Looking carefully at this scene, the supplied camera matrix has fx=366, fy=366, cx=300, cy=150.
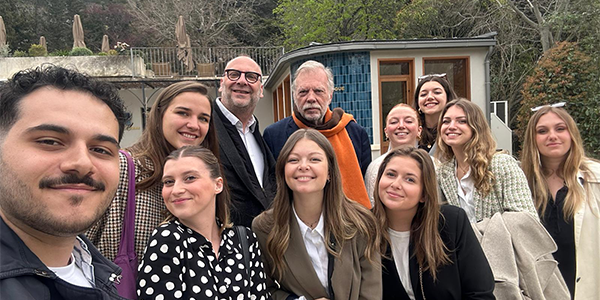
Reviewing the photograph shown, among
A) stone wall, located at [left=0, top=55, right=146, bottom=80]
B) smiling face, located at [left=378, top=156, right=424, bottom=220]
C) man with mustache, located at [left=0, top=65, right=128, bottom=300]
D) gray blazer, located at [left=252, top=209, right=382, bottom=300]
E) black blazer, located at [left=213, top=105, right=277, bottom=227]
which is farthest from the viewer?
stone wall, located at [left=0, top=55, right=146, bottom=80]

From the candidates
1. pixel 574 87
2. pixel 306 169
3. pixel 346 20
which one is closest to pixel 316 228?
pixel 306 169

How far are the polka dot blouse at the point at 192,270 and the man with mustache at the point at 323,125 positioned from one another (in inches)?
58.1

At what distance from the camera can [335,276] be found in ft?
Result: 7.16

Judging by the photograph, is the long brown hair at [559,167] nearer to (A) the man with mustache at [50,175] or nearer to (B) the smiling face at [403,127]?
(B) the smiling face at [403,127]

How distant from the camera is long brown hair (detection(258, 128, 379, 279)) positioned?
7.38 feet

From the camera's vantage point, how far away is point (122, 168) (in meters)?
1.82

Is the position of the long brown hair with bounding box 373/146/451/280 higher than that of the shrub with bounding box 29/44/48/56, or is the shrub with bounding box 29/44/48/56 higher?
the shrub with bounding box 29/44/48/56

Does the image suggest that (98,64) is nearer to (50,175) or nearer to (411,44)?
(411,44)

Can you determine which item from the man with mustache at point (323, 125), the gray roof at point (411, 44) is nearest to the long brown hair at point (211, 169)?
A: the man with mustache at point (323, 125)

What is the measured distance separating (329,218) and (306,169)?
35 centimetres

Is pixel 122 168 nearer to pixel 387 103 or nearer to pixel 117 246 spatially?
pixel 117 246

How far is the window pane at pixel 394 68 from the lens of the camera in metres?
9.77

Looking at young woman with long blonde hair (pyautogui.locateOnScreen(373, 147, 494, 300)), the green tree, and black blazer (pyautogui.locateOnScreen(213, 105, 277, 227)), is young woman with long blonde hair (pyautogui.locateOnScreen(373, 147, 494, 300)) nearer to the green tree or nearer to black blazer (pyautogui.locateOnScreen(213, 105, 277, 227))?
black blazer (pyautogui.locateOnScreen(213, 105, 277, 227))

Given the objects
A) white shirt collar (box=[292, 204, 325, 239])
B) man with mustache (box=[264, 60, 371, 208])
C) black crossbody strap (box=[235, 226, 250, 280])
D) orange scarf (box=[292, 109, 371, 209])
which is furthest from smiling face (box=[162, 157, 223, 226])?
orange scarf (box=[292, 109, 371, 209])
